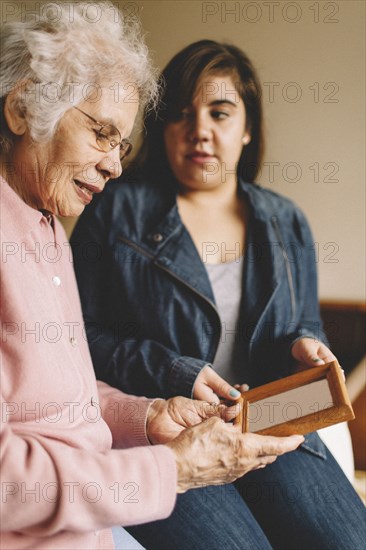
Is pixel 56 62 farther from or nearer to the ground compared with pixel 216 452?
farther from the ground

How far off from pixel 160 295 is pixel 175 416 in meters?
0.33

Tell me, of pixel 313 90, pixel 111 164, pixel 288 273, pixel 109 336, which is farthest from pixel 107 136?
pixel 313 90

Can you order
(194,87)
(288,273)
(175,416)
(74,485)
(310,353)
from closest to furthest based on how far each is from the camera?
(74,485) → (175,416) → (310,353) → (194,87) → (288,273)

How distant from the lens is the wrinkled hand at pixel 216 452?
811mm

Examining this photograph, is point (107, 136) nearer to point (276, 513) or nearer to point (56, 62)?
point (56, 62)

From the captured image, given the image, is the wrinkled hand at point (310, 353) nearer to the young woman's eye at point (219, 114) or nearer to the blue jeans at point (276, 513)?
the blue jeans at point (276, 513)

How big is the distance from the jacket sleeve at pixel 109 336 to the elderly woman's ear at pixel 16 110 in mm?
509

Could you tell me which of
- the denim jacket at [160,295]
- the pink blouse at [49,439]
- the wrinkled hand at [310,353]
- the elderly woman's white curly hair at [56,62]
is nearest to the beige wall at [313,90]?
the denim jacket at [160,295]

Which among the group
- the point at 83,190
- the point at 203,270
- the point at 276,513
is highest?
the point at 83,190

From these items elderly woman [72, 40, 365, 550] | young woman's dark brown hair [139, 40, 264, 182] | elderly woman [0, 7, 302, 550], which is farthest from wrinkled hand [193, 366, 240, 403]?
young woman's dark brown hair [139, 40, 264, 182]

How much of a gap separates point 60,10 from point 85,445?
71cm

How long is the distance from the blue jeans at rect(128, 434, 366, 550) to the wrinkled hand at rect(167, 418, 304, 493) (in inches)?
9.4

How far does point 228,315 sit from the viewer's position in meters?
1.35

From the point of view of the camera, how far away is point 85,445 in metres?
0.87
